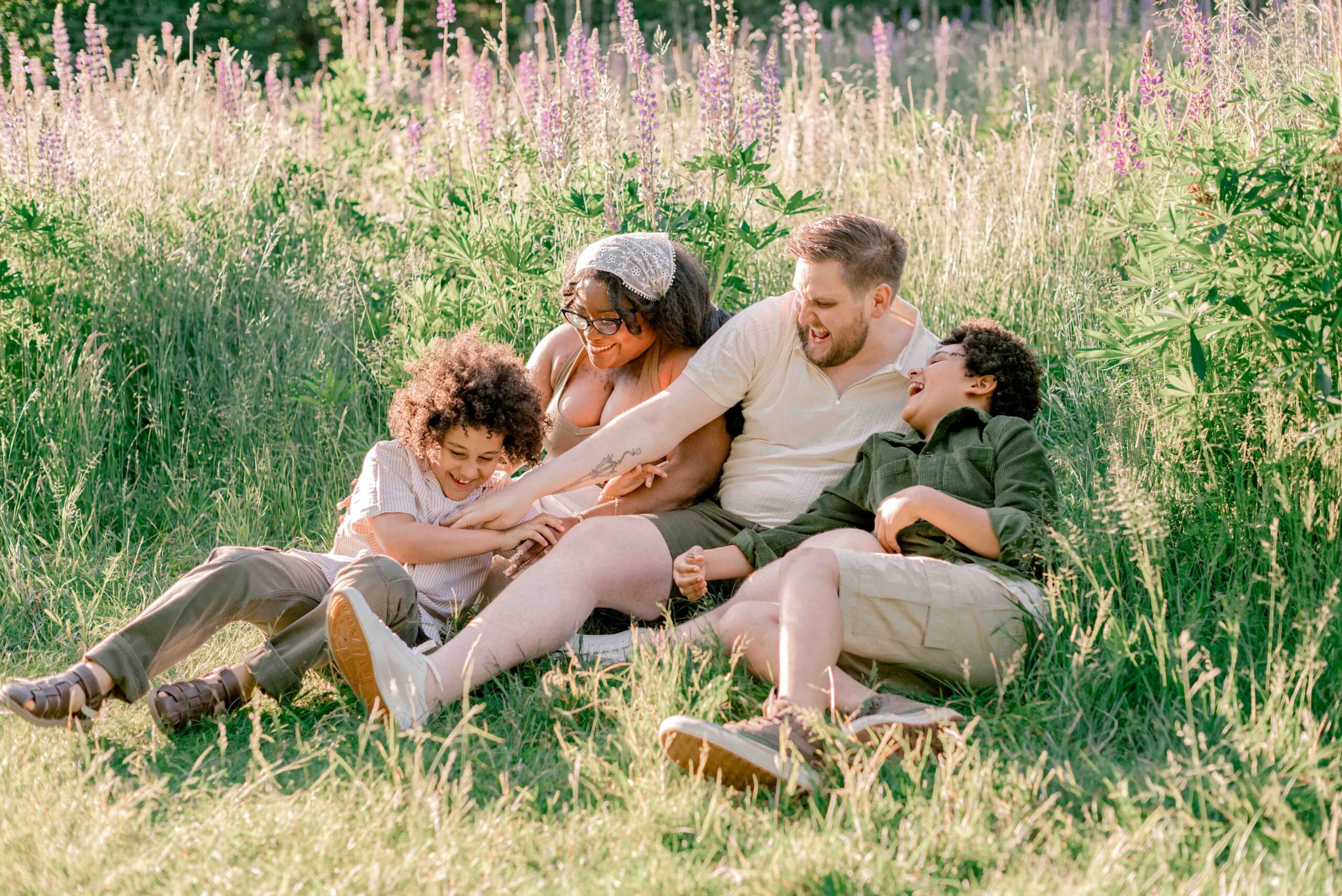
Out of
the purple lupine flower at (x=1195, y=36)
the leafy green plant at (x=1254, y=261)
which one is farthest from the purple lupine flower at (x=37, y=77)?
the leafy green plant at (x=1254, y=261)

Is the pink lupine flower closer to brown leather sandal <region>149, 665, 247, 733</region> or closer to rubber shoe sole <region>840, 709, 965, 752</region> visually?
brown leather sandal <region>149, 665, 247, 733</region>

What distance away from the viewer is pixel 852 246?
3547 mm

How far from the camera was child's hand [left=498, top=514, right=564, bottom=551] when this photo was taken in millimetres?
3434

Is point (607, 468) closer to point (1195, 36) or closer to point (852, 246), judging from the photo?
point (852, 246)

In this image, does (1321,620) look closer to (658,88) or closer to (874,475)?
(874,475)

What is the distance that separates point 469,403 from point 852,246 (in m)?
1.20

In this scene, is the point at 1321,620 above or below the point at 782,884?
above

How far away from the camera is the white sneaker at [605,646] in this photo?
3.24 meters

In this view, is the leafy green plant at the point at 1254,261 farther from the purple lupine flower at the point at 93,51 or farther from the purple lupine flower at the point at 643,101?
the purple lupine flower at the point at 93,51

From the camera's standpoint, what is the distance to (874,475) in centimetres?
336

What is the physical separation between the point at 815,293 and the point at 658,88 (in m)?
2.82

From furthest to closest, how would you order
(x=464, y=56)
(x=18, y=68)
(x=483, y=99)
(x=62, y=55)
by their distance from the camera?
(x=464, y=56) < (x=62, y=55) < (x=483, y=99) < (x=18, y=68)

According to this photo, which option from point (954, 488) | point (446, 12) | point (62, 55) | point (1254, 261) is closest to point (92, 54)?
point (62, 55)

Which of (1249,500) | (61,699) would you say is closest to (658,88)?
(1249,500)
